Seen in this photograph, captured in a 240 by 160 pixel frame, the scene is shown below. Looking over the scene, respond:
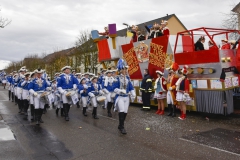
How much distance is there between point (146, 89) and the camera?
1041 cm

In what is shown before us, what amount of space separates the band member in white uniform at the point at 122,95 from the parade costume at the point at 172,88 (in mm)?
2402

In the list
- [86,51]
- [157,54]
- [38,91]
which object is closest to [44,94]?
[38,91]

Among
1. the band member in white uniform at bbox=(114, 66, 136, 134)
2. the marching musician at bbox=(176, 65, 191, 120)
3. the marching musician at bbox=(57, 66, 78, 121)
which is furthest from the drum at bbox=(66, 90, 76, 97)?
the marching musician at bbox=(176, 65, 191, 120)

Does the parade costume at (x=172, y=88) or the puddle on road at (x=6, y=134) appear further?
the parade costume at (x=172, y=88)

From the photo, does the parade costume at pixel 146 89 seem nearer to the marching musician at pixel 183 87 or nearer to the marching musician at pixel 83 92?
the marching musician at pixel 183 87

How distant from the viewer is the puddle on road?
632cm

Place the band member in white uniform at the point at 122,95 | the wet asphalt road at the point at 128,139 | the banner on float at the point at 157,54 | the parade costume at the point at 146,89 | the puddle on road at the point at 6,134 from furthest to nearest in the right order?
the parade costume at the point at 146,89 → the banner on float at the point at 157,54 → the band member in white uniform at the point at 122,95 → the puddle on road at the point at 6,134 → the wet asphalt road at the point at 128,139

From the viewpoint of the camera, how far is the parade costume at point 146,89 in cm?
1037

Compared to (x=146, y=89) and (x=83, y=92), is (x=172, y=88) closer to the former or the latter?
(x=146, y=89)

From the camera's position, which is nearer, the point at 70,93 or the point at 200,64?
the point at 200,64

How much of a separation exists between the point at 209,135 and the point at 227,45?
373 centimetres

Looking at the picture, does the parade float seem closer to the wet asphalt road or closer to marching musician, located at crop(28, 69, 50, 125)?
the wet asphalt road

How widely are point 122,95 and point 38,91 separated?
129 inches

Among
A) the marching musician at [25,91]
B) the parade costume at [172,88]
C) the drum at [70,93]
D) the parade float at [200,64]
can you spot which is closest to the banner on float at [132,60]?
the parade float at [200,64]
